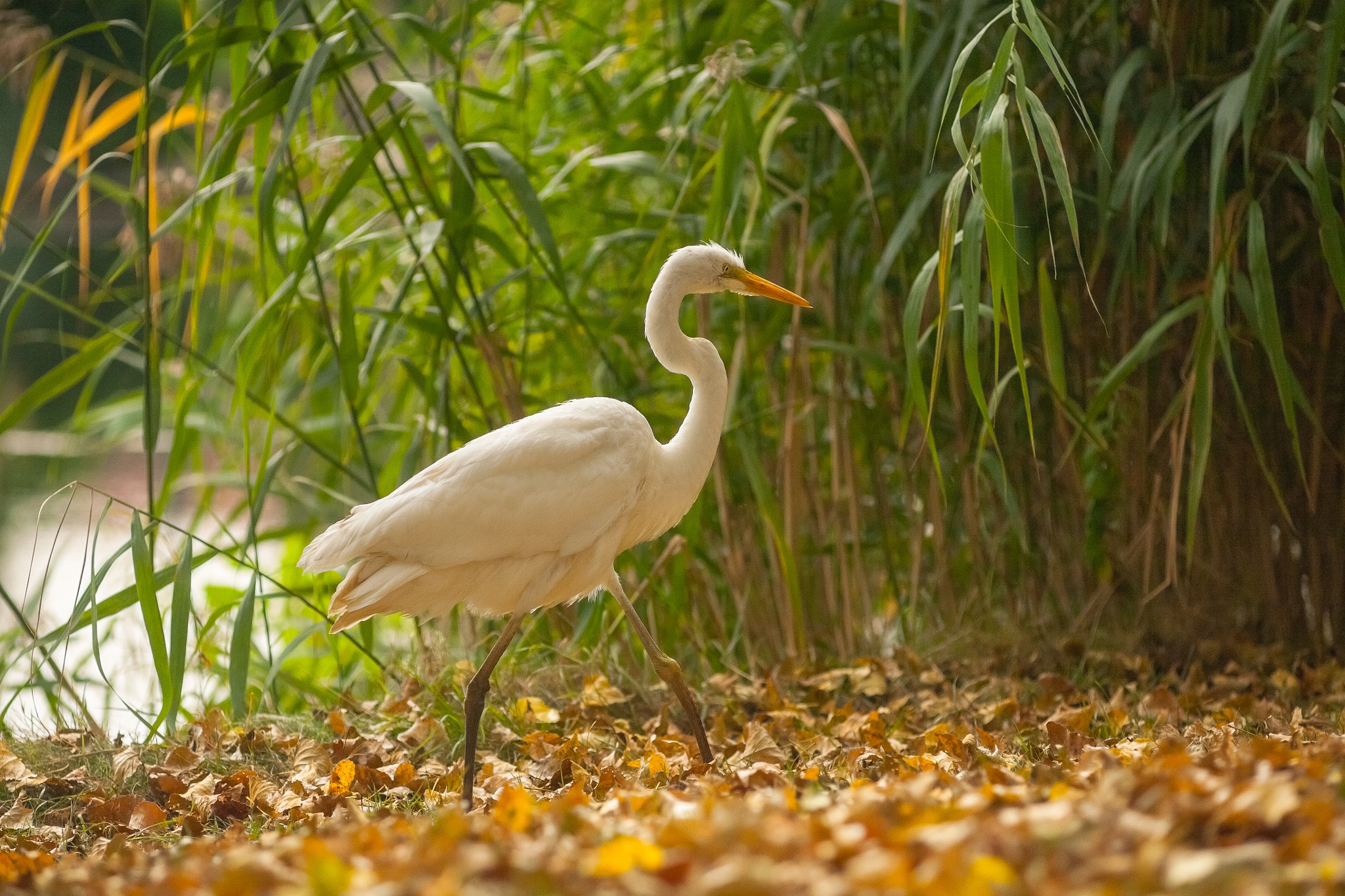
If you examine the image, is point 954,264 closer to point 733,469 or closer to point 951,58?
point 951,58

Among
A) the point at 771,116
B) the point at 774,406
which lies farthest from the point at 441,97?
the point at 774,406

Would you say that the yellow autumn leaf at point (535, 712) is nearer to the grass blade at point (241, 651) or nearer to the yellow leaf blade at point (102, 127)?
the grass blade at point (241, 651)

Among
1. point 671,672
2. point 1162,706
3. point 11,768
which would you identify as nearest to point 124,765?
point 11,768

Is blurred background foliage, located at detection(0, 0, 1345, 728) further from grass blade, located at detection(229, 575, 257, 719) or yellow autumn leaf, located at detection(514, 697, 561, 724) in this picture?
yellow autumn leaf, located at detection(514, 697, 561, 724)

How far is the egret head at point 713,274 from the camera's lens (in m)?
2.68

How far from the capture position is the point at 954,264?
301cm

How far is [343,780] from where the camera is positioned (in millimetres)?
2381

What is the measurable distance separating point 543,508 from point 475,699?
43 centimetres

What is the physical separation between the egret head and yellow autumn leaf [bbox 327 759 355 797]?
4.04 feet

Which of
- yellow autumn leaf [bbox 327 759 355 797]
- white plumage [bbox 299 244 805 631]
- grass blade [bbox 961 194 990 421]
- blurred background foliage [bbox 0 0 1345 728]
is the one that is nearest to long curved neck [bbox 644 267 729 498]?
white plumage [bbox 299 244 805 631]

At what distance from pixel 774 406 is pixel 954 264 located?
62 cm

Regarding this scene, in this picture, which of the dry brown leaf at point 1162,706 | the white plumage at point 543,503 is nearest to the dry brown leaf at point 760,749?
the white plumage at point 543,503

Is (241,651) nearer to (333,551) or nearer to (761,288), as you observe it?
(333,551)

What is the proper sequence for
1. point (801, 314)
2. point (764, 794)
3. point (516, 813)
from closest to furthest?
point (516, 813)
point (764, 794)
point (801, 314)
